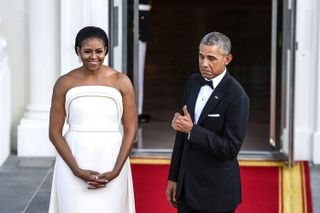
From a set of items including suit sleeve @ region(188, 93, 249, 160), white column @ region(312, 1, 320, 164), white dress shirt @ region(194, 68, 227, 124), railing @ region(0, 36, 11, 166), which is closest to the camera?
suit sleeve @ region(188, 93, 249, 160)

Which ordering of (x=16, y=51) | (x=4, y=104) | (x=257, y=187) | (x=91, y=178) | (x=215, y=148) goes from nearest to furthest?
(x=215, y=148)
(x=91, y=178)
(x=257, y=187)
(x=4, y=104)
(x=16, y=51)

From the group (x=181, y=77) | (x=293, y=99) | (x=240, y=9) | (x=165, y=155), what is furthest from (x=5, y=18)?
(x=240, y=9)

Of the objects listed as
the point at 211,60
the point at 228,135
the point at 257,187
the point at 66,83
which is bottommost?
the point at 257,187

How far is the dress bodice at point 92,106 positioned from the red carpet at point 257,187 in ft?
7.82

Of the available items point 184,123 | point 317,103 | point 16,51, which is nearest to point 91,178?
point 184,123

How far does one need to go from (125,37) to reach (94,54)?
4.02m

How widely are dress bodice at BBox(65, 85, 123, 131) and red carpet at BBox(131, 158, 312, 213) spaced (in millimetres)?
2383

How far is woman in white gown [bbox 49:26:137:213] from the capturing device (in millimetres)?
4691

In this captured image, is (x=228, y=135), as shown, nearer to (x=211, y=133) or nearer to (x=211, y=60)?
(x=211, y=133)

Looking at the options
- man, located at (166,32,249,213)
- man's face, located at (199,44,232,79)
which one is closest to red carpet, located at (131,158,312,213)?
man, located at (166,32,249,213)

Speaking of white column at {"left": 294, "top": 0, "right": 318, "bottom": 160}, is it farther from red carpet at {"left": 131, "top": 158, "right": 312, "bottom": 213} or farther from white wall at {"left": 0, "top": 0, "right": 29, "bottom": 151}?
white wall at {"left": 0, "top": 0, "right": 29, "bottom": 151}

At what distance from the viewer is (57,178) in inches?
189

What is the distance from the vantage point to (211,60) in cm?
445

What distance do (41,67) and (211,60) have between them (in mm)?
4272
